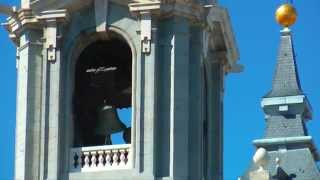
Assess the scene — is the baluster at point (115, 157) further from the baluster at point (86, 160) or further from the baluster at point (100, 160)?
the baluster at point (86, 160)

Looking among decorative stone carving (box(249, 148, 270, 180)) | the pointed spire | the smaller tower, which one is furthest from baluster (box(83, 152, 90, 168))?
the pointed spire

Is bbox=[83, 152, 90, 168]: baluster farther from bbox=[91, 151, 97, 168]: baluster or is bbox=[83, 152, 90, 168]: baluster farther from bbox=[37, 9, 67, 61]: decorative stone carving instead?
bbox=[37, 9, 67, 61]: decorative stone carving

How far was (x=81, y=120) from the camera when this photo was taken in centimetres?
7200

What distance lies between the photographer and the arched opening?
71.8 metres

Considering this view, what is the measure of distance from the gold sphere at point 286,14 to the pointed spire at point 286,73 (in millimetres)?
5626

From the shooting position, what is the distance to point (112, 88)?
7256cm

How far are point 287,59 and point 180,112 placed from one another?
5233cm

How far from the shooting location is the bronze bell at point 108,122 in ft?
236

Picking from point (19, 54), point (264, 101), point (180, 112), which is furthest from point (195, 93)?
point (264, 101)

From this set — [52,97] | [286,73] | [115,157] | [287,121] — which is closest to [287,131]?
[287,121]

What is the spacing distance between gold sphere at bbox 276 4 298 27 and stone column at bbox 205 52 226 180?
38.4 m

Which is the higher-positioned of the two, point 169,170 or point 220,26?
point 220,26

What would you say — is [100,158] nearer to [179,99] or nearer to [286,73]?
[179,99]

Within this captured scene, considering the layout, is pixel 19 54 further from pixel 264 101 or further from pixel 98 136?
pixel 264 101
